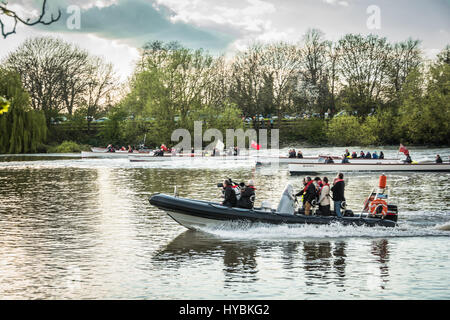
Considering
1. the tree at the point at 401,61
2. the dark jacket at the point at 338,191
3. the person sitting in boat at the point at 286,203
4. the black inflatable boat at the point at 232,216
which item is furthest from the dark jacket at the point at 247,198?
the tree at the point at 401,61

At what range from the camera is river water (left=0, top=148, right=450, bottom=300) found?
11.3 m

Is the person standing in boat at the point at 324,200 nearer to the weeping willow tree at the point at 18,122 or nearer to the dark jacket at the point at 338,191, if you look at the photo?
the dark jacket at the point at 338,191

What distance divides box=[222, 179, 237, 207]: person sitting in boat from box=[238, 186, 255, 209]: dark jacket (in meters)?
0.20

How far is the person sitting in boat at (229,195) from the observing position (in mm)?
16781

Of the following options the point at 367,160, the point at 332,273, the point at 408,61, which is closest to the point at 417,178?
the point at 367,160

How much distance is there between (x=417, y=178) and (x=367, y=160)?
289 inches

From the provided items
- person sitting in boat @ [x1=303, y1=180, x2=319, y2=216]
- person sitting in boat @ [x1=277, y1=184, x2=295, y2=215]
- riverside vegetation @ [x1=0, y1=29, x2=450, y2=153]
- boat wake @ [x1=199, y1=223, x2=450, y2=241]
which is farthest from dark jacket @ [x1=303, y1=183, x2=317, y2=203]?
riverside vegetation @ [x1=0, y1=29, x2=450, y2=153]

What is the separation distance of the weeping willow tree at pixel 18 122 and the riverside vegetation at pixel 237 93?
4.7 inches

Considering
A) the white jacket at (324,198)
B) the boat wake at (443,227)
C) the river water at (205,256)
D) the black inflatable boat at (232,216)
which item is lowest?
the river water at (205,256)

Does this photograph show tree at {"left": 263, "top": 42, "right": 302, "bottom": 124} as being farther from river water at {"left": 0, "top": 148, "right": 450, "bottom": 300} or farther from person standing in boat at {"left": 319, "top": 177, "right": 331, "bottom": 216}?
person standing in boat at {"left": 319, "top": 177, "right": 331, "bottom": 216}

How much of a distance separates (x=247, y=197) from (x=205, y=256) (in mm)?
3222

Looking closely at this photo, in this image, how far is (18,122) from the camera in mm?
63875
